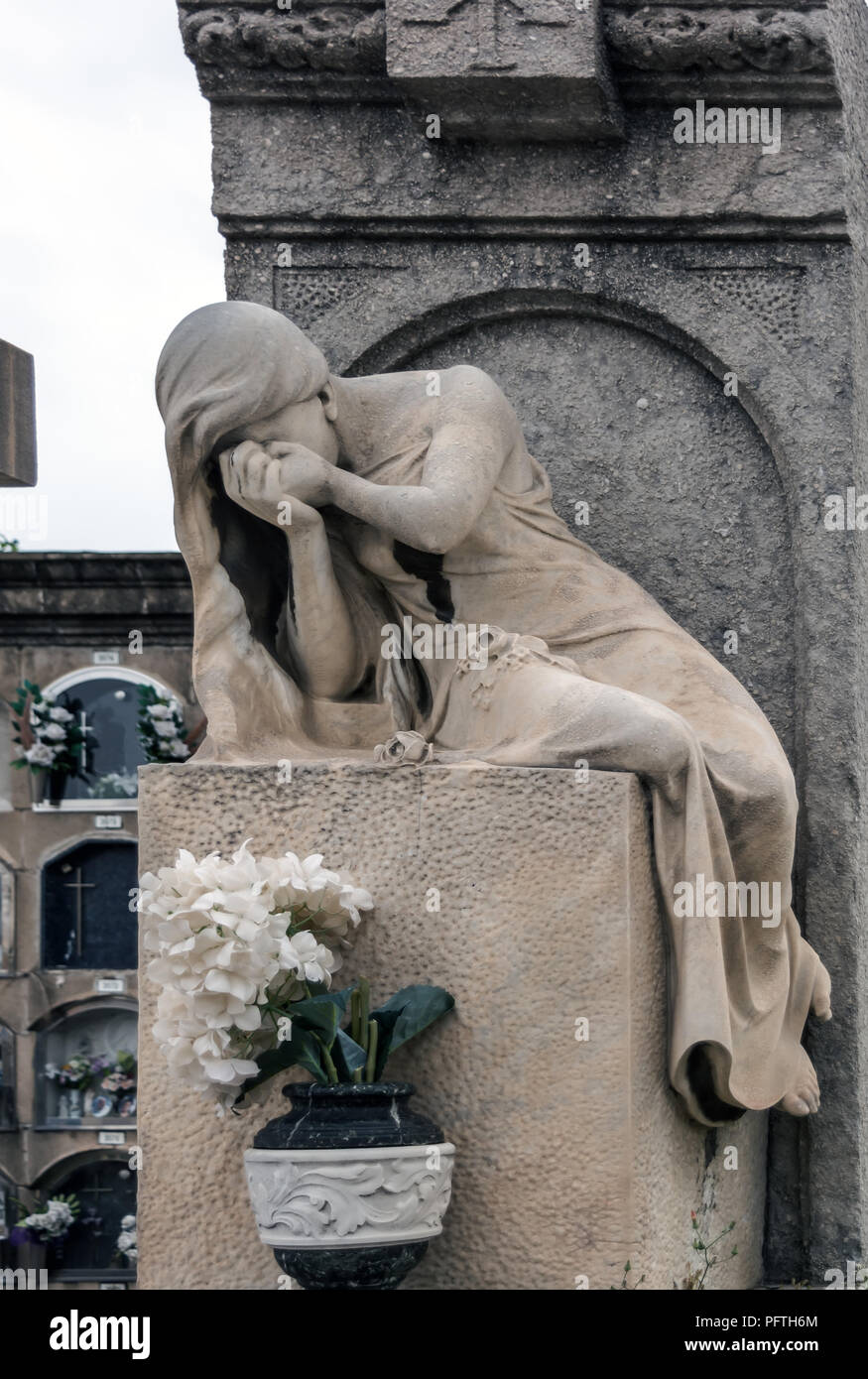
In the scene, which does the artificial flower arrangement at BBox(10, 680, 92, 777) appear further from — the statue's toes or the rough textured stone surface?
the statue's toes

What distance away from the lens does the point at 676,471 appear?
537 cm

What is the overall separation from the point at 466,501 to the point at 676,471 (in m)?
0.91

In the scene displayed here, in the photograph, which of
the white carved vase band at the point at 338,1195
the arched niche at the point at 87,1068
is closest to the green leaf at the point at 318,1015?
the white carved vase band at the point at 338,1195

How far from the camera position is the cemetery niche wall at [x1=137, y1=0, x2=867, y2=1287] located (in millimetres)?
5160

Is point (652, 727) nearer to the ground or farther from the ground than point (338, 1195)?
farther from the ground

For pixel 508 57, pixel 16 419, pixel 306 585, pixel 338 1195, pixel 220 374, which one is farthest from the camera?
pixel 16 419

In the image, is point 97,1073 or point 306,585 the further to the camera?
point 97,1073

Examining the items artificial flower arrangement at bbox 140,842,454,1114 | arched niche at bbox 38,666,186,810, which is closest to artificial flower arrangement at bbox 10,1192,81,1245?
arched niche at bbox 38,666,186,810

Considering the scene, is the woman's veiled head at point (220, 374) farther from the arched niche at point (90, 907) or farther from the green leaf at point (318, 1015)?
the arched niche at point (90, 907)

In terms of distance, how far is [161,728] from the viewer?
870 centimetres

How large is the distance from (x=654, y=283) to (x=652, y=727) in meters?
1.50

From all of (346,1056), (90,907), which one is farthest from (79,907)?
(346,1056)

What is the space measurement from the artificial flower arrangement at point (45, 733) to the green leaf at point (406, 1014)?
4.77 meters

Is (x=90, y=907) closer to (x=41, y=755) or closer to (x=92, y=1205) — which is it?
(x=41, y=755)
